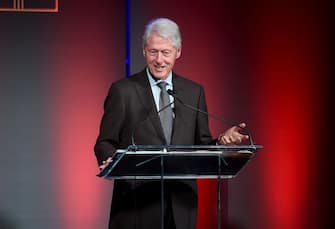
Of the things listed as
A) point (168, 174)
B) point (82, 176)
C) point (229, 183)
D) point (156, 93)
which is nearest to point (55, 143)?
point (82, 176)

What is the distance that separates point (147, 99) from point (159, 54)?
0.21 metres

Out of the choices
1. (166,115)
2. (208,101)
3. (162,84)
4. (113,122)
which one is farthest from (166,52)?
(208,101)

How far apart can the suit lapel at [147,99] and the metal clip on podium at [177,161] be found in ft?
1.09

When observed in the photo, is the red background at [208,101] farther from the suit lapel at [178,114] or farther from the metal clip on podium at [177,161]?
the metal clip on podium at [177,161]

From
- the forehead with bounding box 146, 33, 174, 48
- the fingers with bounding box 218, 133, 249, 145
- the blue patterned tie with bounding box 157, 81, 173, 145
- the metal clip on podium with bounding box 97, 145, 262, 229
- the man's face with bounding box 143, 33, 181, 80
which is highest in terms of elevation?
the forehead with bounding box 146, 33, 174, 48

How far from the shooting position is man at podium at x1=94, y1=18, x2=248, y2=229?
9.30 ft

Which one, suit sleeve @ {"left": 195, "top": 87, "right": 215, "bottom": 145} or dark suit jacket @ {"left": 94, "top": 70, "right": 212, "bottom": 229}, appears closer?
dark suit jacket @ {"left": 94, "top": 70, "right": 212, "bottom": 229}

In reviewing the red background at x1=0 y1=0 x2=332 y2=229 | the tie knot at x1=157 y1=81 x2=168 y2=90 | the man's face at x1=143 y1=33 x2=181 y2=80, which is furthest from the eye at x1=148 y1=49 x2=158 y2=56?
the red background at x1=0 y1=0 x2=332 y2=229

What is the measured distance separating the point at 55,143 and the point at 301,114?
1656 millimetres

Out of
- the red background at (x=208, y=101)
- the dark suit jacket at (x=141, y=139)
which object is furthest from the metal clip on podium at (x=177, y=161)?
the red background at (x=208, y=101)

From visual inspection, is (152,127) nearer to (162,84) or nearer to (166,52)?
(162,84)

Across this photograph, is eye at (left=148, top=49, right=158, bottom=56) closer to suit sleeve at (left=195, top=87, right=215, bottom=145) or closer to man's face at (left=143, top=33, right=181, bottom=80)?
man's face at (left=143, top=33, right=181, bottom=80)

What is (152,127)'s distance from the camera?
2.84 m

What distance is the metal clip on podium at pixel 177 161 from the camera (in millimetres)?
2361
